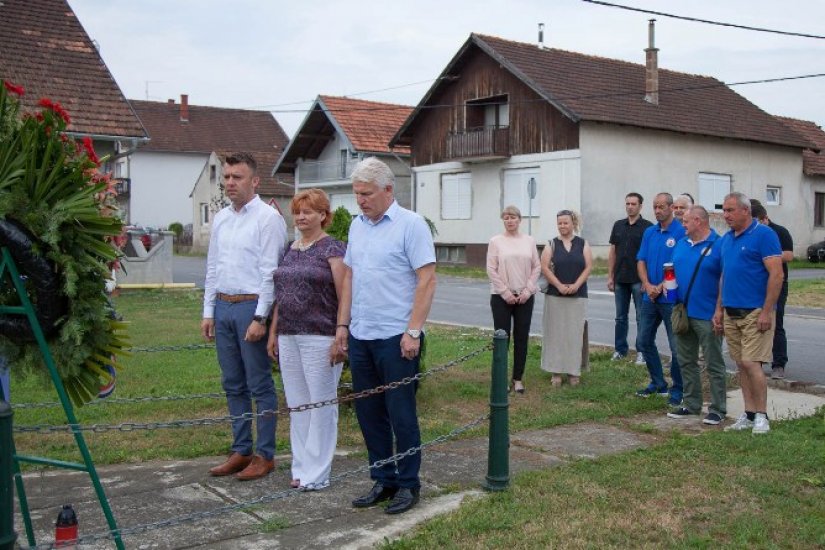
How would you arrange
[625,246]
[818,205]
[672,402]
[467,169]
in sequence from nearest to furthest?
[672,402] → [625,246] → [467,169] → [818,205]

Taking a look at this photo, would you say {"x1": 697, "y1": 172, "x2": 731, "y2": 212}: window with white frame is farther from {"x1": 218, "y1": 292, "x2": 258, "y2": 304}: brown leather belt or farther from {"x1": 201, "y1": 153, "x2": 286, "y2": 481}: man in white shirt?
{"x1": 218, "y1": 292, "x2": 258, "y2": 304}: brown leather belt

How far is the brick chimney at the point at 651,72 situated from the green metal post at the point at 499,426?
104 feet

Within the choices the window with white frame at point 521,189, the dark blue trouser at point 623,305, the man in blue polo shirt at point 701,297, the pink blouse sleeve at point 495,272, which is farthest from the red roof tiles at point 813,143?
the man in blue polo shirt at point 701,297

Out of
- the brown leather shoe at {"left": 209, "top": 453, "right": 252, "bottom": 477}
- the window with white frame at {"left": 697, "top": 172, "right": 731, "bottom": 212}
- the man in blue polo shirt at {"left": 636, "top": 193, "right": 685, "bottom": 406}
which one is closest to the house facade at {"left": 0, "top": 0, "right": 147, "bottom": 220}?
the man in blue polo shirt at {"left": 636, "top": 193, "right": 685, "bottom": 406}

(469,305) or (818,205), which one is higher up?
(818,205)

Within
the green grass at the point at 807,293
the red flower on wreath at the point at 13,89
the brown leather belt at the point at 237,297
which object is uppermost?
the red flower on wreath at the point at 13,89

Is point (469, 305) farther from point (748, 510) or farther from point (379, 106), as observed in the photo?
point (379, 106)

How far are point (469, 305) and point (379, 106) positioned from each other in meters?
25.7

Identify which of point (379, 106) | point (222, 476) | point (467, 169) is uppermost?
point (379, 106)

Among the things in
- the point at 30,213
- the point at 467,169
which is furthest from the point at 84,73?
the point at 467,169

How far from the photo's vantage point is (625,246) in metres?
10.2

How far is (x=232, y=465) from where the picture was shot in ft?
20.0

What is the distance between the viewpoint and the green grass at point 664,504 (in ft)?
15.7

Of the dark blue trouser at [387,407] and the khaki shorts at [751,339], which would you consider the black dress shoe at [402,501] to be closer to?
the dark blue trouser at [387,407]
